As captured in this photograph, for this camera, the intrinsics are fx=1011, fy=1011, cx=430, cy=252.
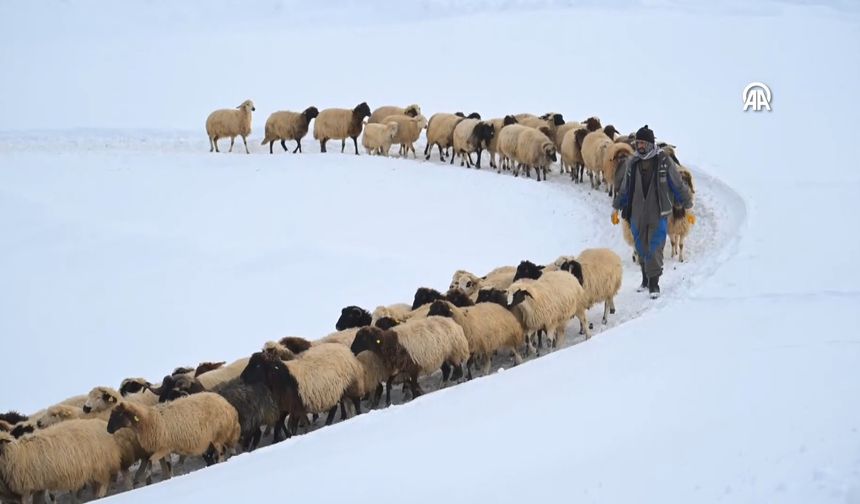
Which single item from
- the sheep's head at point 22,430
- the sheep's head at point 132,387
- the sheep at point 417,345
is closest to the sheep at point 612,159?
the sheep at point 417,345

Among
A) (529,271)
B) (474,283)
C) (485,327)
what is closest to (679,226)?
(529,271)

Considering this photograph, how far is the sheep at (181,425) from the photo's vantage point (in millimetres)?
8367

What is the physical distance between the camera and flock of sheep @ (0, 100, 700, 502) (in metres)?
8.34

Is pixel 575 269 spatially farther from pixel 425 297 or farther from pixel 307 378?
pixel 307 378

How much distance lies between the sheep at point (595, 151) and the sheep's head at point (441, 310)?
7.18 m

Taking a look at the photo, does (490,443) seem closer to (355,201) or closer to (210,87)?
(355,201)

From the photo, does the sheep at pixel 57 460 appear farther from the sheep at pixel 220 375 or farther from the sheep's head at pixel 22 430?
the sheep at pixel 220 375

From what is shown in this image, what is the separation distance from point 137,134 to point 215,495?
64.7 feet

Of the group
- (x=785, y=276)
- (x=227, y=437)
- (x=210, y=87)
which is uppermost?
(x=210, y=87)

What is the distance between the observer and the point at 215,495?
6.46 metres

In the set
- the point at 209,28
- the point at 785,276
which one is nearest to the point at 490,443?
the point at 785,276

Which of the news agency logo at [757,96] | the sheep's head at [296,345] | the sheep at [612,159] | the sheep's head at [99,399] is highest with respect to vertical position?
the news agency logo at [757,96]

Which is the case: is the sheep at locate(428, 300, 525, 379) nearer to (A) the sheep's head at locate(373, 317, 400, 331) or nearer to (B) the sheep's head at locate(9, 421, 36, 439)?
(A) the sheep's head at locate(373, 317, 400, 331)

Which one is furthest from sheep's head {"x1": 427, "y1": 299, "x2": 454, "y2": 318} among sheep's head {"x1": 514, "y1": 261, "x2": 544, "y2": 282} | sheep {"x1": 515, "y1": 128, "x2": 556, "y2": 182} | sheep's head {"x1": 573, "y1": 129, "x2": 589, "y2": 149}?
sheep {"x1": 515, "y1": 128, "x2": 556, "y2": 182}
